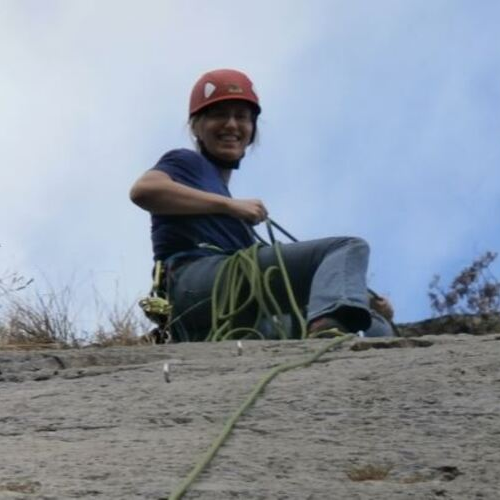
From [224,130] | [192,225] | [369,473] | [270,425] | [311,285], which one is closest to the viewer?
[369,473]

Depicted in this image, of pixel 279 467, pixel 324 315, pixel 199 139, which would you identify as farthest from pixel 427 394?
pixel 199 139

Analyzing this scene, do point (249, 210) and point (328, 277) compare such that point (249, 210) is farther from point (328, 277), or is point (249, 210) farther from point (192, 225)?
point (328, 277)

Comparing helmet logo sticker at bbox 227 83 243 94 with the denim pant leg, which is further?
helmet logo sticker at bbox 227 83 243 94

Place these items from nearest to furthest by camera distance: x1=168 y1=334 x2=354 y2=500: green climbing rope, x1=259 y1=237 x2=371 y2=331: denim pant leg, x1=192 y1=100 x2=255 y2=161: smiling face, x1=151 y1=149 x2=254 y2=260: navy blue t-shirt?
x1=168 y1=334 x2=354 y2=500: green climbing rope → x1=259 y1=237 x2=371 y2=331: denim pant leg → x1=151 y1=149 x2=254 y2=260: navy blue t-shirt → x1=192 y1=100 x2=255 y2=161: smiling face

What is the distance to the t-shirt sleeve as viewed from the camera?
6168mm

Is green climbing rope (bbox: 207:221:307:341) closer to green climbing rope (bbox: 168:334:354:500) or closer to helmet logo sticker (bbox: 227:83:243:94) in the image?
green climbing rope (bbox: 168:334:354:500)

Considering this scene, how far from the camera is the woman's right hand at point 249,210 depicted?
597 cm

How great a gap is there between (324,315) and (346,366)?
0.79m

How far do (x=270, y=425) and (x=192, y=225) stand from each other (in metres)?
2.08

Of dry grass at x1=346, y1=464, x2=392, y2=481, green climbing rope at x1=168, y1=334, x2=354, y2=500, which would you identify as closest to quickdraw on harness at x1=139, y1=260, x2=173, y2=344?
green climbing rope at x1=168, y1=334, x2=354, y2=500

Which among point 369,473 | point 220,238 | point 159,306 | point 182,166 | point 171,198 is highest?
point 182,166

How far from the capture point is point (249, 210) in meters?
6.00

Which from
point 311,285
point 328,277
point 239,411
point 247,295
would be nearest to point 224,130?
point 247,295

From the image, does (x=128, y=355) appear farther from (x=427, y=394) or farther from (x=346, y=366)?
(x=427, y=394)
